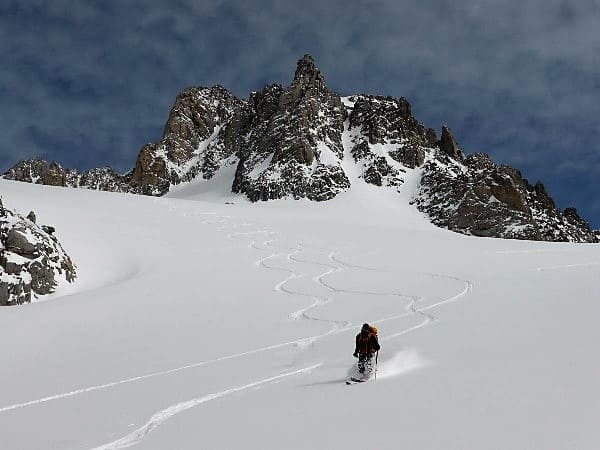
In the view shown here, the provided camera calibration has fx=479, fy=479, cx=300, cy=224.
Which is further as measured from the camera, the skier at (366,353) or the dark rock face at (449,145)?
the dark rock face at (449,145)

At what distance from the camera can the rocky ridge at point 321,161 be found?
289 feet

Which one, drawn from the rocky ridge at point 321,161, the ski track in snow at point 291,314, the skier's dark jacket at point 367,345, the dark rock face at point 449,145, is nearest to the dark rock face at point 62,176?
the rocky ridge at point 321,161

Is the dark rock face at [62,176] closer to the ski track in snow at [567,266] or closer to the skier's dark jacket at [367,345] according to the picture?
the ski track in snow at [567,266]

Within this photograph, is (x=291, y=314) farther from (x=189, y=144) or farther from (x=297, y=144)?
(x=189, y=144)

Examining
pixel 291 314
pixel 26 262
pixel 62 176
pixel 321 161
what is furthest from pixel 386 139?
pixel 291 314

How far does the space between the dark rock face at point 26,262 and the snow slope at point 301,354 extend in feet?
2.65

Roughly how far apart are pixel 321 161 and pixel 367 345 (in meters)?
94.6

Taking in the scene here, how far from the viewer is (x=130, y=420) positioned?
6.54 metres

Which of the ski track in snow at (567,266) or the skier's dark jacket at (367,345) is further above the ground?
the ski track in snow at (567,266)

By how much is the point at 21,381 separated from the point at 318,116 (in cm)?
10591

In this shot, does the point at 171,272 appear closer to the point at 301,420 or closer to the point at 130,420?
the point at 130,420

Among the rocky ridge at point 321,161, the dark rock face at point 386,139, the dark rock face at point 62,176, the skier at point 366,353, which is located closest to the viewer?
the skier at point 366,353

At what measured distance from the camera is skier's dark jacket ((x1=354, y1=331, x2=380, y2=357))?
25.2 ft

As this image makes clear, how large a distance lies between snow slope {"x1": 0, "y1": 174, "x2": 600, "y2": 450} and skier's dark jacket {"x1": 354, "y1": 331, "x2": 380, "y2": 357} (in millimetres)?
521
